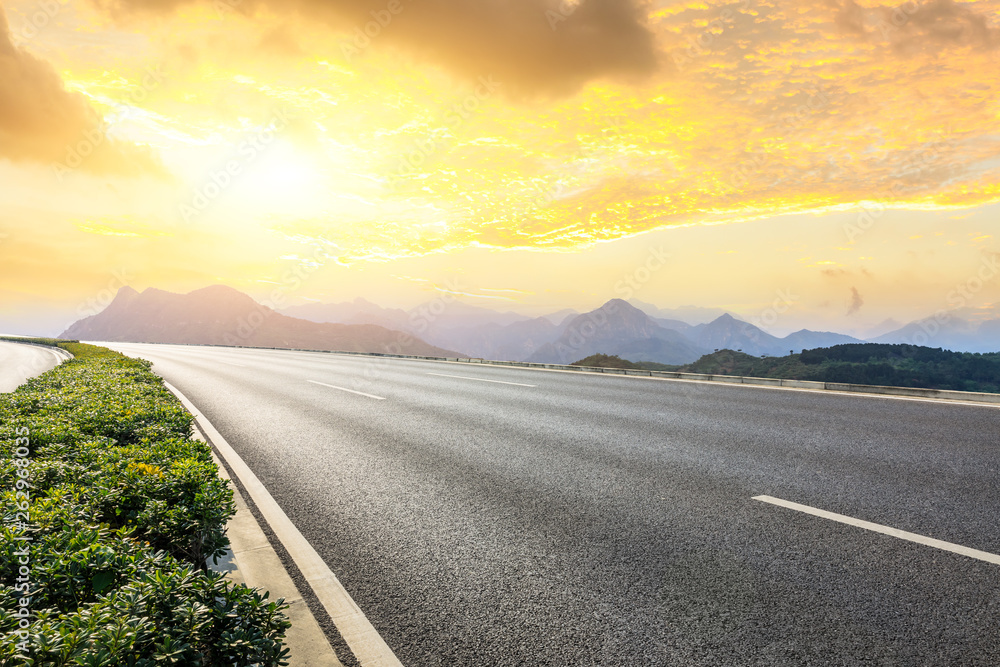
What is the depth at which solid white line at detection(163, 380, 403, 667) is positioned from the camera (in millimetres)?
2729

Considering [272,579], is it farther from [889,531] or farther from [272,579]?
[889,531]

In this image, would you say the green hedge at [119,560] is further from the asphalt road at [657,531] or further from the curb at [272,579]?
the asphalt road at [657,531]

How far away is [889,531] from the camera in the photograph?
13.0ft

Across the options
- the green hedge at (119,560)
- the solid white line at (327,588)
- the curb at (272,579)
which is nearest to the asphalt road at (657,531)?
the solid white line at (327,588)

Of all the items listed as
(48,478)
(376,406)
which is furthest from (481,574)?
(376,406)

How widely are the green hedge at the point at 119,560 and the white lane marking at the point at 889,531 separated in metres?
4.34

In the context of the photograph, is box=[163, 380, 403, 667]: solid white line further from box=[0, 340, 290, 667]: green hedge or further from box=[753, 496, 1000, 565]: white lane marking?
box=[753, 496, 1000, 565]: white lane marking

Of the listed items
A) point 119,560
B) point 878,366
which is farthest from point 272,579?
point 878,366

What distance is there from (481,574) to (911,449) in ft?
20.1

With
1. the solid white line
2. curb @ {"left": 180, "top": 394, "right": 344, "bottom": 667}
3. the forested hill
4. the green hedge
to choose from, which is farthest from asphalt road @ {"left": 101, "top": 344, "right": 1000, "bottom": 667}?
the forested hill

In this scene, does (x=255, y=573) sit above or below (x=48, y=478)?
below

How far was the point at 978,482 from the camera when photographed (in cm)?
507

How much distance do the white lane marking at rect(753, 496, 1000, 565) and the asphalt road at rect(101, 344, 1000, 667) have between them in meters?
0.11

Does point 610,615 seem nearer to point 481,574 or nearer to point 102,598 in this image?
point 481,574
